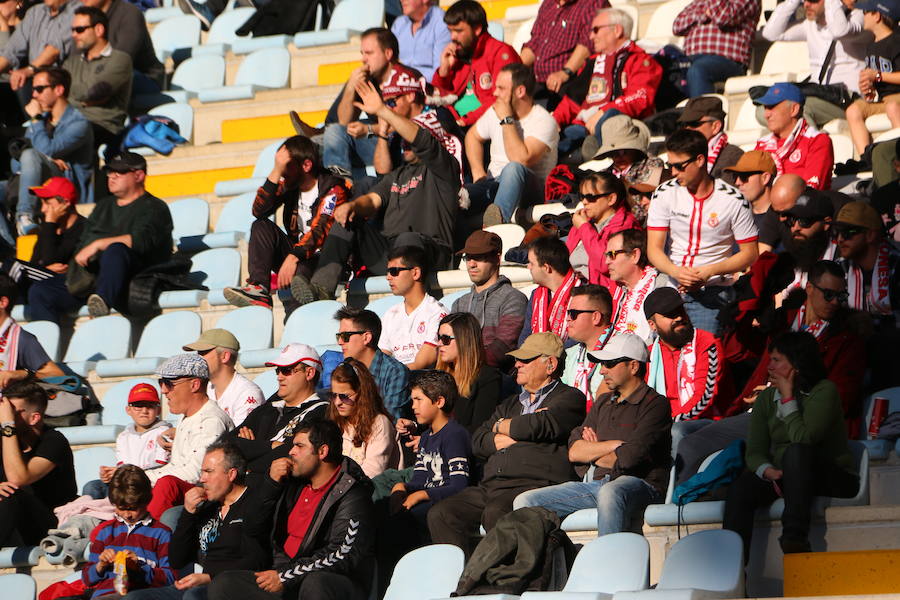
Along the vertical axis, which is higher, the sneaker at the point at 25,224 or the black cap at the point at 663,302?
the black cap at the point at 663,302

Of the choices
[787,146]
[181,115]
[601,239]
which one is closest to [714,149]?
[787,146]

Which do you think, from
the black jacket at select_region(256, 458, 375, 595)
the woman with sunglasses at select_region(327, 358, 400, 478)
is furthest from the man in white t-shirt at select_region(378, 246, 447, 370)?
the black jacket at select_region(256, 458, 375, 595)

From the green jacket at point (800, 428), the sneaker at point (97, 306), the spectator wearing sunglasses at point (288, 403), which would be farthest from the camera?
the sneaker at point (97, 306)

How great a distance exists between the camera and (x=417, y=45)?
10.8 metres

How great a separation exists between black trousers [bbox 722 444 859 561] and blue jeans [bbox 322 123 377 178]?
4.33 m

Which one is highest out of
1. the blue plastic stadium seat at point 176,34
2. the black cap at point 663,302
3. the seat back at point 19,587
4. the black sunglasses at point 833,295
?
the blue plastic stadium seat at point 176,34

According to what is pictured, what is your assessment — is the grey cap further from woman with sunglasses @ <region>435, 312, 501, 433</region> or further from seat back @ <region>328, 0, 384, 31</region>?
seat back @ <region>328, 0, 384, 31</region>

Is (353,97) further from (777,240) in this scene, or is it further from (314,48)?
(777,240)

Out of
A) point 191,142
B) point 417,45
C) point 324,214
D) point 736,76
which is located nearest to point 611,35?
point 736,76

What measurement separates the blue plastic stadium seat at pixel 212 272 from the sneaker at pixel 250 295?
38cm

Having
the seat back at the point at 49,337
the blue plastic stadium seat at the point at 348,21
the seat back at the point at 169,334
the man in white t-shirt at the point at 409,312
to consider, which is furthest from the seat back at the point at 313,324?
the blue plastic stadium seat at the point at 348,21

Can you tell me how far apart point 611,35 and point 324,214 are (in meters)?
2.23

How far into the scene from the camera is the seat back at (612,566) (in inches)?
218

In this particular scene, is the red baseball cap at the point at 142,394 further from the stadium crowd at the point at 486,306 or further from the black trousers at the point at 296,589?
the black trousers at the point at 296,589
